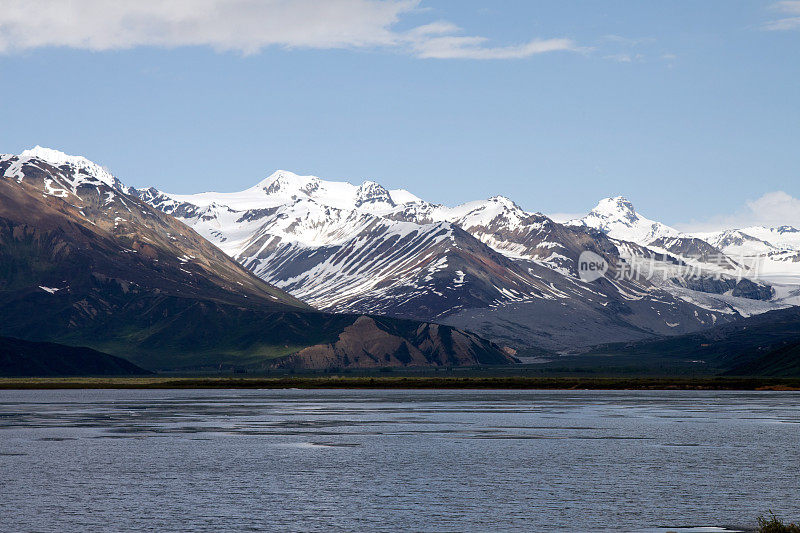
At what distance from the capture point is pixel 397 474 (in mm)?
90875

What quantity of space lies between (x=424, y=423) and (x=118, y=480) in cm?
7251

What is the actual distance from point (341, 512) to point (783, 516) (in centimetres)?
2865

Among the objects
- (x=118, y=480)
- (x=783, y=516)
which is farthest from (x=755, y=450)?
(x=118, y=480)

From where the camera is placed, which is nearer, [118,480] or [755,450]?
[118,480]

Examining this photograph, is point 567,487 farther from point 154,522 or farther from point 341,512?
point 154,522

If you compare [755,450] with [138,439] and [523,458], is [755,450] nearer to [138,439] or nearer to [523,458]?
[523,458]

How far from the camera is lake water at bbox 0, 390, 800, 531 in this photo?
6725cm

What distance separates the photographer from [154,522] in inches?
2586

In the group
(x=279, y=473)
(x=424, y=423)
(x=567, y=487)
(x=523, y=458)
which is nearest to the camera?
(x=567, y=487)

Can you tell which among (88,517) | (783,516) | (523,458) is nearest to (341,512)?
(88,517)

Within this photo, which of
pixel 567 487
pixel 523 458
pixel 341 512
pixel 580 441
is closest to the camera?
pixel 341 512

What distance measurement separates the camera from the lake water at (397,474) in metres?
67.2

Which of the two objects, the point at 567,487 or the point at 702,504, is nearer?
the point at 702,504

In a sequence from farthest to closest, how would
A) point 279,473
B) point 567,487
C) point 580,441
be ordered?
point 580,441, point 279,473, point 567,487
